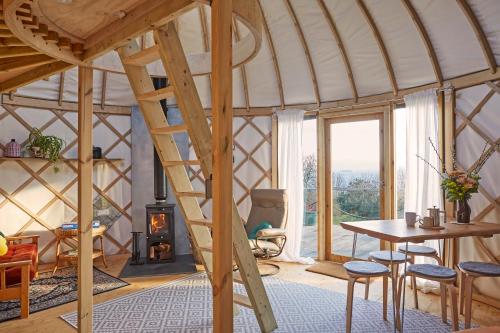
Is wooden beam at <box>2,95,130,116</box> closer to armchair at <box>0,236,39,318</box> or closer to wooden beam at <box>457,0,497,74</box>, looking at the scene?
armchair at <box>0,236,39,318</box>

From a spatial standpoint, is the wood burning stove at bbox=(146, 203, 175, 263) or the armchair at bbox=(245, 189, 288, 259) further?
the wood burning stove at bbox=(146, 203, 175, 263)

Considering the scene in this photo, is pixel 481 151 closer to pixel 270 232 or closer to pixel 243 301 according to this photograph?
pixel 270 232

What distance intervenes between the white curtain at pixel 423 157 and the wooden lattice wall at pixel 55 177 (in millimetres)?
3586

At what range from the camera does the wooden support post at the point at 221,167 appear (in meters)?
1.21

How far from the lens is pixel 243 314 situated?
2.96 metres

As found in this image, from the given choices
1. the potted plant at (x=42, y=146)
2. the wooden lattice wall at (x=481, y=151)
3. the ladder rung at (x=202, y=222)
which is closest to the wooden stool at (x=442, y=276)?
the wooden lattice wall at (x=481, y=151)

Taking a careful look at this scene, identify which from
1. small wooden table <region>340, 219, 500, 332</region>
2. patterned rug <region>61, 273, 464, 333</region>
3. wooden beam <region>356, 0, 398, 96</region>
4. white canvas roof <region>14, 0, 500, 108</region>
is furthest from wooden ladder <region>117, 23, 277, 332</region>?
wooden beam <region>356, 0, 398, 96</region>

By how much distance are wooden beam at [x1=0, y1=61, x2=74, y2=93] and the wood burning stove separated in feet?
7.13

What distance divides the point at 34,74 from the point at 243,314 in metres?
2.39

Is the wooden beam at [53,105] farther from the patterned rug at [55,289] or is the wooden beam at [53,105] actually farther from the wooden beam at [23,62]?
the wooden beam at [23,62]

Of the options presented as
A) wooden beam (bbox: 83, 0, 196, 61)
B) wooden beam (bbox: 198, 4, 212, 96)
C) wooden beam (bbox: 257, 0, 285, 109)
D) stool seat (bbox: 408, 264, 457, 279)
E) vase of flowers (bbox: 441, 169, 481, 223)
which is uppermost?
wooden beam (bbox: 198, 4, 212, 96)

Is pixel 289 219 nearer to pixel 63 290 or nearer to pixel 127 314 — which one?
pixel 127 314

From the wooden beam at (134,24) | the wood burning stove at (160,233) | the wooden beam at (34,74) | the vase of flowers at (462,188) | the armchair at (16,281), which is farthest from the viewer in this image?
the wood burning stove at (160,233)

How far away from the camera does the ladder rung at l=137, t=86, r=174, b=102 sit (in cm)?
174
